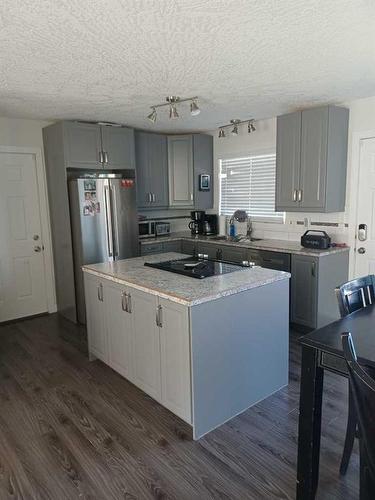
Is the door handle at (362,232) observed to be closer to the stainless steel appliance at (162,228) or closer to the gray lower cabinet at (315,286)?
the gray lower cabinet at (315,286)

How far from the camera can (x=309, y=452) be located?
65.3 inches

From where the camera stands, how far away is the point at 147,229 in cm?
512

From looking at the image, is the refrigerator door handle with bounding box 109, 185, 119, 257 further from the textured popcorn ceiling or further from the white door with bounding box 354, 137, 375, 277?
the white door with bounding box 354, 137, 375, 277

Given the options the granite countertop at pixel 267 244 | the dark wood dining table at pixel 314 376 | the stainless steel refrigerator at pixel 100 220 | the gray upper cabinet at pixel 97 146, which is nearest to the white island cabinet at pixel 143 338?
the dark wood dining table at pixel 314 376

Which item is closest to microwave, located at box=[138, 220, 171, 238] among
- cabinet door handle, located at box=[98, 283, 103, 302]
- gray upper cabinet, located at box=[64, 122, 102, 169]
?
gray upper cabinet, located at box=[64, 122, 102, 169]

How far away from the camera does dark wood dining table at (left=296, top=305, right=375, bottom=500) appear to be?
154cm

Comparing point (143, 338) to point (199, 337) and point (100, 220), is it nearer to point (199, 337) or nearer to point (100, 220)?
point (199, 337)

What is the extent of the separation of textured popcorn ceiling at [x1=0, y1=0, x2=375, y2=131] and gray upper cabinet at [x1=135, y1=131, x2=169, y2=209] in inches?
48.1

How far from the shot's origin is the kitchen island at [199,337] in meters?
2.24

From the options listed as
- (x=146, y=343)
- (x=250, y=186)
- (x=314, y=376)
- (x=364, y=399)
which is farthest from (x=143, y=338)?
(x=250, y=186)

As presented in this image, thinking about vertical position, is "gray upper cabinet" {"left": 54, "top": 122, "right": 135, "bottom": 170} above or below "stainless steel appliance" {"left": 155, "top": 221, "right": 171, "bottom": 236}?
above

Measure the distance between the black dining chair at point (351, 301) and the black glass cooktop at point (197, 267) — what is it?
94 cm

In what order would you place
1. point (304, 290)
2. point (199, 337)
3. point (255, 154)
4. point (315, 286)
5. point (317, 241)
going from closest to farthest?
1. point (199, 337)
2. point (315, 286)
3. point (304, 290)
4. point (317, 241)
5. point (255, 154)

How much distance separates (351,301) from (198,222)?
359cm
